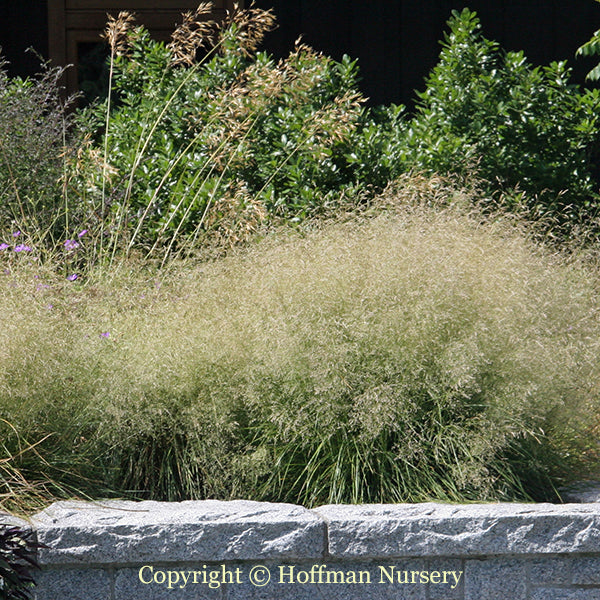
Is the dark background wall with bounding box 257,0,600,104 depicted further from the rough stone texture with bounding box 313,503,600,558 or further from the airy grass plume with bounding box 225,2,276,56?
the rough stone texture with bounding box 313,503,600,558

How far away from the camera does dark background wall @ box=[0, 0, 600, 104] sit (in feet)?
23.4

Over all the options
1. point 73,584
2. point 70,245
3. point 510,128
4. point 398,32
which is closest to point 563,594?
point 73,584

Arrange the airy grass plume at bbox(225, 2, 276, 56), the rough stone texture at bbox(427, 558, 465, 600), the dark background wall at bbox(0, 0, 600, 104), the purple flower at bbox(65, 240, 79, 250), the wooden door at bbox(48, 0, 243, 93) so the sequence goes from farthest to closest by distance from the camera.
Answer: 1. the dark background wall at bbox(0, 0, 600, 104)
2. the wooden door at bbox(48, 0, 243, 93)
3. the airy grass plume at bbox(225, 2, 276, 56)
4. the purple flower at bbox(65, 240, 79, 250)
5. the rough stone texture at bbox(427, 558, 465, 600)

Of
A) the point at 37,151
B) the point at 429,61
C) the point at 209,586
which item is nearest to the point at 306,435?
the point at 209,586

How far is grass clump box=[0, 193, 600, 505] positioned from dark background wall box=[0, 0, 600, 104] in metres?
4.23

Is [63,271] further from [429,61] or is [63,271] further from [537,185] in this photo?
[429,61]

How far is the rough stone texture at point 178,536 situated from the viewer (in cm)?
249

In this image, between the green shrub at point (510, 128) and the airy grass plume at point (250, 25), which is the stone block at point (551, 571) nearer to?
the green shrub at point (510, 128)

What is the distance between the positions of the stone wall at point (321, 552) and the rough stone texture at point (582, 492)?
264mm

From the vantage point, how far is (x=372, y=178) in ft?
16.6

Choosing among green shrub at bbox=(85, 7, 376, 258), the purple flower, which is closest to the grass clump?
the purple flower

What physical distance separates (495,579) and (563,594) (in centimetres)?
22

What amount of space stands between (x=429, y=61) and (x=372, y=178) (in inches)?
101

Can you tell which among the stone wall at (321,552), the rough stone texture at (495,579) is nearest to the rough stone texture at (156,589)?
the stone wall at (321,552)
